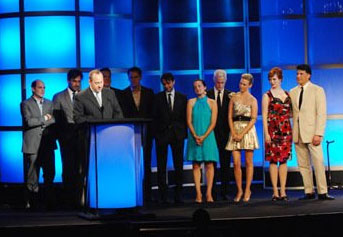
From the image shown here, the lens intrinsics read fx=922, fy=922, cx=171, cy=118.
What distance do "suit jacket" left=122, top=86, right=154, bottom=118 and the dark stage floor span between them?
1294mm

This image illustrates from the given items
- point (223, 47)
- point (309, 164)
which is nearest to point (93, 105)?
point (309, 164)

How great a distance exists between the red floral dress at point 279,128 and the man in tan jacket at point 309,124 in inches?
7.0

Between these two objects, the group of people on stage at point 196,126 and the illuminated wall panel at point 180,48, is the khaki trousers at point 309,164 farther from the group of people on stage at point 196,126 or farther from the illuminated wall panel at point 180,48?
the illuminated wall panel at point 180,48

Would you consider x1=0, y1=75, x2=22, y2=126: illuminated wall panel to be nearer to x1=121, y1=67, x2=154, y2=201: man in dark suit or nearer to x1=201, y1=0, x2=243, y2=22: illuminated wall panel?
x1=121, y1=67, x2=154, y2=201: man in dark suit

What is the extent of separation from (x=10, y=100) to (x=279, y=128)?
3.77 metres

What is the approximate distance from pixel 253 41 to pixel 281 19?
52.3 inches

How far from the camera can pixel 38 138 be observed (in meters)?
12.0

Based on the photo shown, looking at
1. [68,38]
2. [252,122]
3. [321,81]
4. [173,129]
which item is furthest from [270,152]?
[68,38]

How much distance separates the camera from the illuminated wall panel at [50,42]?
12.7 m

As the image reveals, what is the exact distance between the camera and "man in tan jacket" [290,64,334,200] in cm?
1210

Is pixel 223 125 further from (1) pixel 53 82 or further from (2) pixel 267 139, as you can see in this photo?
(1) pixel 53 82

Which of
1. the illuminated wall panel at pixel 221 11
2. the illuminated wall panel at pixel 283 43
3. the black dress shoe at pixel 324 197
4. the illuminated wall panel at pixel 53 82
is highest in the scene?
the illuminated wall panel at pixel 221 11

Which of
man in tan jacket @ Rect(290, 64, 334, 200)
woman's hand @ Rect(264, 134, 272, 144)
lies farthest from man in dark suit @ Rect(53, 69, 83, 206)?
man in tan jacket @ Rect(290, 64, 334, 200)

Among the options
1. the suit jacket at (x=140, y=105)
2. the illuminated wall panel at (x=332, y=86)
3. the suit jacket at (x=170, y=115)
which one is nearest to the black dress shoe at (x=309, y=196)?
the suit jacket at (x=170, y=115)
